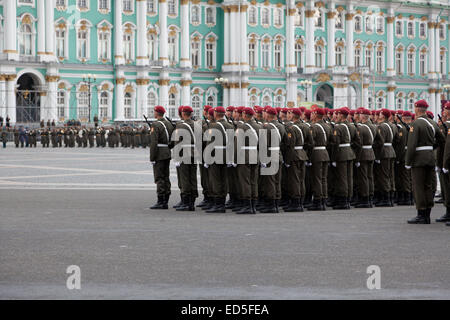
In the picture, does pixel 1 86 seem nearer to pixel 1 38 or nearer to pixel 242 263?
pixel 1 38

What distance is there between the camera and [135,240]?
11320 mm

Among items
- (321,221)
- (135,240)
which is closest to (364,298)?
(135,240)

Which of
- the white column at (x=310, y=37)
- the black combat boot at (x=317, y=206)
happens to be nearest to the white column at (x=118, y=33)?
the white column at (x=310, y=37)

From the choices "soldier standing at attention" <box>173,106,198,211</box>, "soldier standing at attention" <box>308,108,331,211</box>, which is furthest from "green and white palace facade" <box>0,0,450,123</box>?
"soldier standing at attention" <box>308,108,331,211</box>

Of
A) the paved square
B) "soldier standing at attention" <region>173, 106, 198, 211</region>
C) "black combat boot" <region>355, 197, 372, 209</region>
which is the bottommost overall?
the paved square

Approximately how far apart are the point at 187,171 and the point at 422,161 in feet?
14.9

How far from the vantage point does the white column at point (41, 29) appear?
5803cm

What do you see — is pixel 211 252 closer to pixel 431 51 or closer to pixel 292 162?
pixel 292 162

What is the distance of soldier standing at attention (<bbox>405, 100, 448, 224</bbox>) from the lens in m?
13.5

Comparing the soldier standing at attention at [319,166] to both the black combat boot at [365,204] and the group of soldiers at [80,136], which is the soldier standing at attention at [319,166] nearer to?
the black combat boot at [365,204]

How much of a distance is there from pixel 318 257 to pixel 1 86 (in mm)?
49482

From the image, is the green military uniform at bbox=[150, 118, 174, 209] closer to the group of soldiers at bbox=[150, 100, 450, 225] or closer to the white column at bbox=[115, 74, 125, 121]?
the group of soldiers at bbox=[150, 100, 450, 225]

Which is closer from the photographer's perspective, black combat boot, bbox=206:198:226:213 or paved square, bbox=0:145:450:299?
paved square, bbox=0:145:450:299

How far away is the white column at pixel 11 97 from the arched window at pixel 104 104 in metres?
7.03
